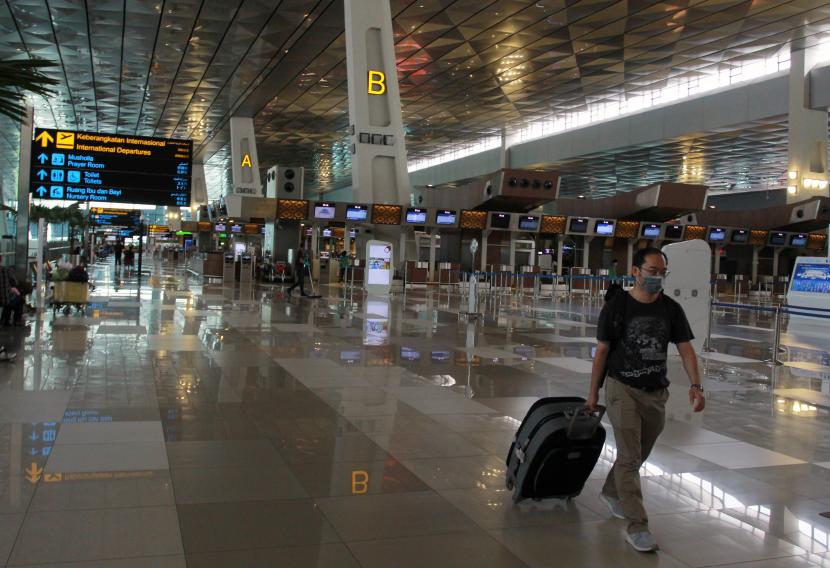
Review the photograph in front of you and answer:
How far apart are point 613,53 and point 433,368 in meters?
24.1

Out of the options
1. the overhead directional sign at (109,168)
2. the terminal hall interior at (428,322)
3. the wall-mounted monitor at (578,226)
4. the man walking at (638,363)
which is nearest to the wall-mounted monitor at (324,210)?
the terminal hall interior at (428,322)

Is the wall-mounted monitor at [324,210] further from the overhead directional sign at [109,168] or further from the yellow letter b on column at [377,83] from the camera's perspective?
the overhead directional sign at [109,168]

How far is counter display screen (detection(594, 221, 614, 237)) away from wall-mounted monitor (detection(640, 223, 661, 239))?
1793mm

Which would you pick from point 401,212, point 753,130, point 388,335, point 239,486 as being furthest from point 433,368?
point 753,130

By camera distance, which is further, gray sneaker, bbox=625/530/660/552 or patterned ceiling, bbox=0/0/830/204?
patterned ceiling, bbox=0/0/830/204

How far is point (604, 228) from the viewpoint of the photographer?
3388cm

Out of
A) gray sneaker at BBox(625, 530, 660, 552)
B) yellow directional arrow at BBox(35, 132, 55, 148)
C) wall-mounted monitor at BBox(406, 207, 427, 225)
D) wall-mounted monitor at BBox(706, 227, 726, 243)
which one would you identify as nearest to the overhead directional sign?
yellow directional arrow at BBox(35, 132, 55, 148)

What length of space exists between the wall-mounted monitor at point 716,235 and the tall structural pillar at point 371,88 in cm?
1924

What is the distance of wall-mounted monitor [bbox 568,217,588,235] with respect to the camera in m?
33.3

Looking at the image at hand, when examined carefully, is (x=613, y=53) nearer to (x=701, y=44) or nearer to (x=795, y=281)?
(x=701, y=44)

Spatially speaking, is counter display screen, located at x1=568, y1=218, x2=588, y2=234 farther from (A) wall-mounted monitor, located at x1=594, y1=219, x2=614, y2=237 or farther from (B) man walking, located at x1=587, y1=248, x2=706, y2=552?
(B) man walking, located at x1=587, y1=248, x2=706, y2=552

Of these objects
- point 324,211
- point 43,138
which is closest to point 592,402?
point 43,138

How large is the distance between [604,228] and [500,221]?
5.50 m

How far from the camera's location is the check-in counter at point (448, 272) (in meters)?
32.6
